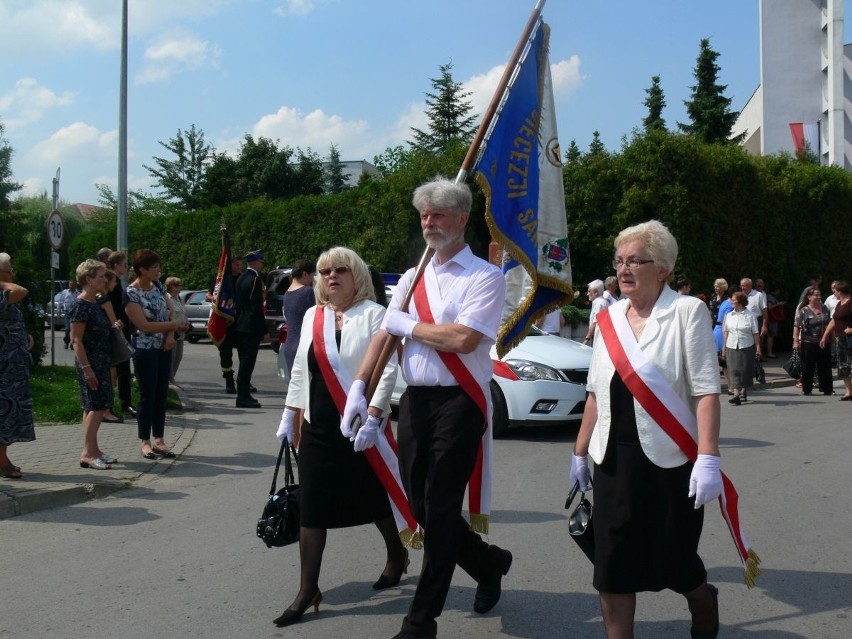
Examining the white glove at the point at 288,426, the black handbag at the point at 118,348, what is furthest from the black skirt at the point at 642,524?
the black handbag at the point at 118,348

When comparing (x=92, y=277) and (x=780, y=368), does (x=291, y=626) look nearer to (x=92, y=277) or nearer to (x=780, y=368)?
(x=92, y=277)

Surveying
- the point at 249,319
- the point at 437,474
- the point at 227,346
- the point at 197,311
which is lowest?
the point at 437,474

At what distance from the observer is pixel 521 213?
18.0 ft

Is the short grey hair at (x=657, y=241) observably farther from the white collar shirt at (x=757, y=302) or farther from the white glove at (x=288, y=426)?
the white collar shirt at (x=757, y=302)

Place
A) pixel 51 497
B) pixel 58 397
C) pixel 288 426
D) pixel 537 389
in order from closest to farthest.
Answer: pixel 288 426 < pixel 51 497 < pixel 537 389 < pixel 58 397

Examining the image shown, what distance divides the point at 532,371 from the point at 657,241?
6.31 metres

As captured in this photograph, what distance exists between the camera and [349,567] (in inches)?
212

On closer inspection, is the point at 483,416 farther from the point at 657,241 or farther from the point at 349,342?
the point at 657,241

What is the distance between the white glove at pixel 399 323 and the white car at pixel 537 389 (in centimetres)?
568

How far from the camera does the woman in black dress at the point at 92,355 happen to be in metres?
7.97

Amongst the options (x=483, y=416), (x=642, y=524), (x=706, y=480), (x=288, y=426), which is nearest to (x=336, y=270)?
(x=288, y=426)

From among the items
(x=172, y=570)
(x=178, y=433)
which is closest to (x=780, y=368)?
(x=178, y=433)

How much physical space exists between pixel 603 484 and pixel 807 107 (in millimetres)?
53662

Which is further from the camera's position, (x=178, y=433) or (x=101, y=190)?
(x=101, y=190)
